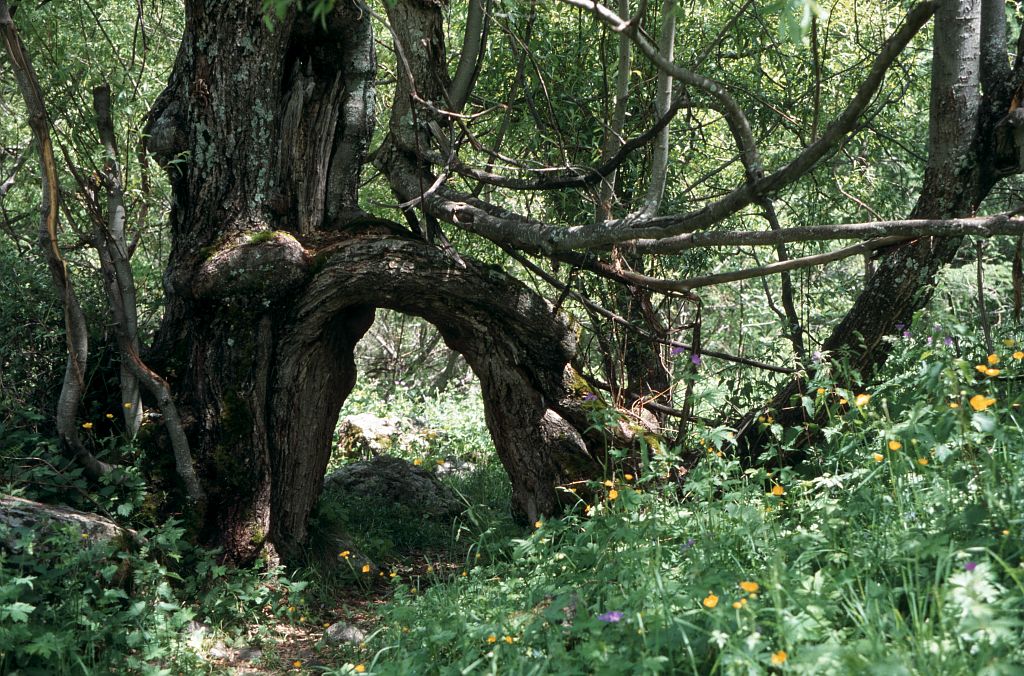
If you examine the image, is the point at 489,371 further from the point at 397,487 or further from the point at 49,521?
the point at 49,521

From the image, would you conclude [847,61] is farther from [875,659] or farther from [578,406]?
[875,659]

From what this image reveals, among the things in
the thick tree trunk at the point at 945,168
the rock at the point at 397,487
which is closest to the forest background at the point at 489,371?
the thick tree trunk at the point at 945,168

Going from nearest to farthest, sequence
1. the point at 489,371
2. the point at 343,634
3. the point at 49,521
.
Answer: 1. the point at 49,521
2. the point at 343,634
3. the point at 489,371

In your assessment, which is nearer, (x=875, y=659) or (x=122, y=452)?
(x=875, y=659)

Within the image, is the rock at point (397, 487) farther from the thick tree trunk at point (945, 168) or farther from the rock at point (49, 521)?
the thick tree trunk at point (945, 168)

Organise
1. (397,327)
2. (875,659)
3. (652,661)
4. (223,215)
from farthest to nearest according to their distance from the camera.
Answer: (397,327) < (223,215) < (652,661) < (875,659)

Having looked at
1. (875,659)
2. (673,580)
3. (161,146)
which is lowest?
(875,659)

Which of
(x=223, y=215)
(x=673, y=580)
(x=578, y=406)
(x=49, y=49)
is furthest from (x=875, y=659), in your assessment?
(x=49, y=49)

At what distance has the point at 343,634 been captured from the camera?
4.65 m

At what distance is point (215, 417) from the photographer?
5.19 metres

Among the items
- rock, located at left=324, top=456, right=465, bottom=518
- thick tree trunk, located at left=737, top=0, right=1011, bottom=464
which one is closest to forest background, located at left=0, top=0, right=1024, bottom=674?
thick tree trunk, located at left=737, top=0, right=1011, bottom=464

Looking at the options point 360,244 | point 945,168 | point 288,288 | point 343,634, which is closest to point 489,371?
point 360,244

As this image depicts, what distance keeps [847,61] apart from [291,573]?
20.1ft

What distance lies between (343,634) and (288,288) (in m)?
1.95
